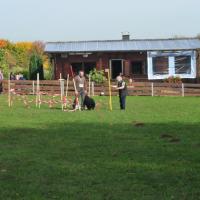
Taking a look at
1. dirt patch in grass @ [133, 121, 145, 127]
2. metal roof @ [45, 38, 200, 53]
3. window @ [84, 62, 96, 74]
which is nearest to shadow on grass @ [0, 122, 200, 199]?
dirt patch in grass @ [133, 121, 145, 127]

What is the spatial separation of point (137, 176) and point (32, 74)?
39.8 meters

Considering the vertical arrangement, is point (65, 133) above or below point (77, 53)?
below

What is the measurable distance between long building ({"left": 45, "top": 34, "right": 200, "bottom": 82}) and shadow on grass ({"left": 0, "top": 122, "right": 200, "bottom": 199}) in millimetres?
27530

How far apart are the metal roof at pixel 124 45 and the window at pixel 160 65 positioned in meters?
0.79

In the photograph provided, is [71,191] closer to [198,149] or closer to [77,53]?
[198,149]

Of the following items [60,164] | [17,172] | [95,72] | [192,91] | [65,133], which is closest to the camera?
[17,172]

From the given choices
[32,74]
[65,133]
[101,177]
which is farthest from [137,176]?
[32,74]

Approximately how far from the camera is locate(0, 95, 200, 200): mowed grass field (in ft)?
26.7

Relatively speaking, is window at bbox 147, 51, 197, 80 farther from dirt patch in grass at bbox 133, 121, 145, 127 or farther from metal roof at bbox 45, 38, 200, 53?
dirt patch in grass at bbox 133, 121, 145, 127

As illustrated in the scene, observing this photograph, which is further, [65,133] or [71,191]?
[65,133]

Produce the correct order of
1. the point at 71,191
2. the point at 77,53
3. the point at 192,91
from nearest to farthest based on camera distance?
1. the point at 71,191
2. the point at 192,91
3. the point at 77,53

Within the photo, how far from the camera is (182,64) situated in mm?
43531

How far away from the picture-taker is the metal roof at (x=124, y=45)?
145ft

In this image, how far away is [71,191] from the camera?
8.12 metres
